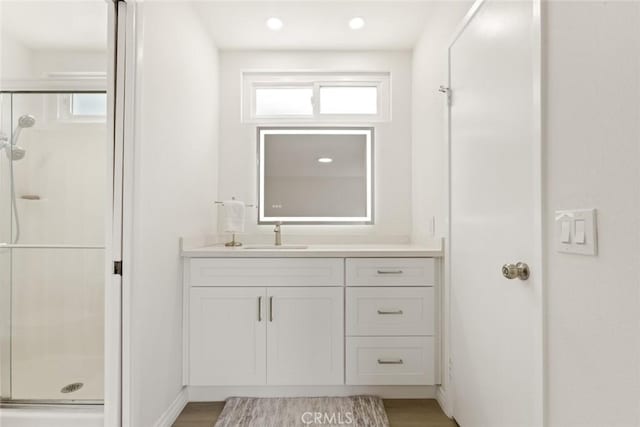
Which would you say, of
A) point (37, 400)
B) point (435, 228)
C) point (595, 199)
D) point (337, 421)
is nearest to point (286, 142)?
point (435, 228)

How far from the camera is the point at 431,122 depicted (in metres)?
2.35

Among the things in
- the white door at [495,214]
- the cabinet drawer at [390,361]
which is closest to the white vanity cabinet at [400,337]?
the cabinet drawer at [390,361]

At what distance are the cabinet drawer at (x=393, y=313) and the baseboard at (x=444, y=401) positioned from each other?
1.10 feet

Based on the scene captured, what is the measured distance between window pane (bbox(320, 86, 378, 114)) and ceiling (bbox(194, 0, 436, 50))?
1.03ft

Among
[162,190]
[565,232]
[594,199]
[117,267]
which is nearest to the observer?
[594,199]

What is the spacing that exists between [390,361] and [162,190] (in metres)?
1.63

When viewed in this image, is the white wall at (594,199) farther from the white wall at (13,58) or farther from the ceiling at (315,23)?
the white wall at (13,58)

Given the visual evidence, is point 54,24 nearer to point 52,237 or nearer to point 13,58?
point 13,58

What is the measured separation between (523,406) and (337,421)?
1.05 m

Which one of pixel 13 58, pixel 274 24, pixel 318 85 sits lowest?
pixel 13 58

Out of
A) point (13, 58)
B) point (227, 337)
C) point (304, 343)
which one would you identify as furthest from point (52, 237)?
point (304, 343)

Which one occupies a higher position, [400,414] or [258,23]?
[258,23]

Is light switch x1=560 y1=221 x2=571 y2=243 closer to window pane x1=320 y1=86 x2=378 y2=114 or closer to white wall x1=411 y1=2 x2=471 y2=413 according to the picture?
white wall x1=411 y1=2 x2=471 y2=413

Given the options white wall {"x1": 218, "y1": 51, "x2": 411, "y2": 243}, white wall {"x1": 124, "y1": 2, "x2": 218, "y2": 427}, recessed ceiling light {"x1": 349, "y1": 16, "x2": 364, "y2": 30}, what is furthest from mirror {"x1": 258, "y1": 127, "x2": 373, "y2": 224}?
recessed ceiling light {"x1": 349, "y1": 16, "x2": 364, "y2": 30}
